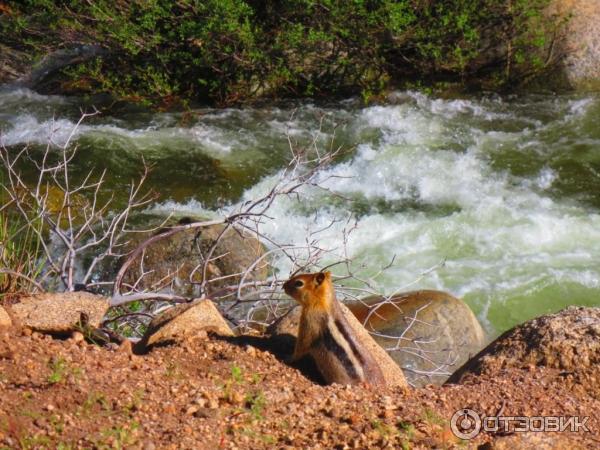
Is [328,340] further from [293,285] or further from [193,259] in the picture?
[193,259]

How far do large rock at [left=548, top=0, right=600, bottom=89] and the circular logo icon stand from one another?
8.75 metres

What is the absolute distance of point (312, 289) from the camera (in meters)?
5.48

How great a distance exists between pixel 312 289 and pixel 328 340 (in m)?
0.40

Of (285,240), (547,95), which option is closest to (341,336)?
(285,240)

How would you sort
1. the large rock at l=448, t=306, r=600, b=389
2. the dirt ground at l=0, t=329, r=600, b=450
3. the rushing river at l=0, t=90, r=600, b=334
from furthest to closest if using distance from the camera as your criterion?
the rushing river at l=0, t=90, r=600, b=334 < the large rock at l=448, t=306, r=600, b=389 < the dirt ground at l=0, t=329, r=600, b=450

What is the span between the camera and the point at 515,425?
178 inches

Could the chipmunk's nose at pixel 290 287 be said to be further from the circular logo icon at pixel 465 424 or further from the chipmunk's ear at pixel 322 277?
the circular logo icon at pixel 465 424

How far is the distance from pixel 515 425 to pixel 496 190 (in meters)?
6.02

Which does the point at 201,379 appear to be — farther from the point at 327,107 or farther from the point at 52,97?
the point at 52,97

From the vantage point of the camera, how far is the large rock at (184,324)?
536 centimetres

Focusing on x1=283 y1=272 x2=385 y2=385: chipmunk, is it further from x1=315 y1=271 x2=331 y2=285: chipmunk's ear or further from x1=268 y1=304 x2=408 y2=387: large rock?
x1=268 y1=304 x2=408 y2=387: large rock

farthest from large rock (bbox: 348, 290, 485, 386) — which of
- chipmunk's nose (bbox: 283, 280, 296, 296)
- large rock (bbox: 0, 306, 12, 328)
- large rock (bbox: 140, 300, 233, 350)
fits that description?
large rock (bbox: 0, 306, 12, 328)

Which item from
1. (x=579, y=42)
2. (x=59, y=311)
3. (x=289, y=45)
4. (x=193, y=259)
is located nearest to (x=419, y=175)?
(x=289, y=45)

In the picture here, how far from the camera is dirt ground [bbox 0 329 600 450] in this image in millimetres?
4059
